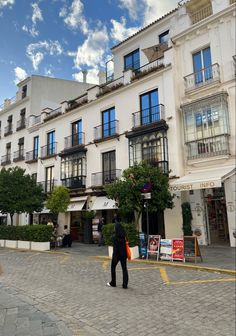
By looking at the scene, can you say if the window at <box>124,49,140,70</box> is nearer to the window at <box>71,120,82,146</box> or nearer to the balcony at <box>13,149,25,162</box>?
the window at <box>71,120,82,146</box>

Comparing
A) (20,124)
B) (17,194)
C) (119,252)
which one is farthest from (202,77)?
(20,124)

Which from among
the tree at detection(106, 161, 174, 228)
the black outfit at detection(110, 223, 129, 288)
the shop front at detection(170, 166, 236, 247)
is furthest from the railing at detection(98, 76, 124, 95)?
the black outfit at detection(110, 223, 129, 288)

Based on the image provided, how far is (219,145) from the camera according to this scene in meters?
15.4

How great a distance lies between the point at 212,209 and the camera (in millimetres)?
16438

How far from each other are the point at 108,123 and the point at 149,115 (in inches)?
152

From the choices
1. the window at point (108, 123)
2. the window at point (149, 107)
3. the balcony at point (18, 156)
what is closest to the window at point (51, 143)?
the balcony at point (18, 156)

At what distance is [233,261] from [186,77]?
11.2 m

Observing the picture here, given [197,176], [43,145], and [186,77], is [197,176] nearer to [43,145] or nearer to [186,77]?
[186,77]

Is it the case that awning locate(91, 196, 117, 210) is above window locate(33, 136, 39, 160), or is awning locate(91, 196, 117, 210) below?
below

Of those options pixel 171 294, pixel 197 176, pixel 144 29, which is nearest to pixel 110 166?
pixel 197 176

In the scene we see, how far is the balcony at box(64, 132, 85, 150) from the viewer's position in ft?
76.2

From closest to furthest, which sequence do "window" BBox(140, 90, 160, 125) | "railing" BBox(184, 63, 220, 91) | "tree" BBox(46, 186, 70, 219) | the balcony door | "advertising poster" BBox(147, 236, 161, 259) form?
1. "advertising poster" BBox(147, 236, 161, 259)
2. "railing" BBox(184, 63, 220, 91)
3. "tree" BBox(46, 186, 70, 219)
4. "window" BBox(140, 90, 160, 125)
5. the balcony door

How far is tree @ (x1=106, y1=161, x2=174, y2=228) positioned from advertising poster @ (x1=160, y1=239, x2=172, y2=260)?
2639mm

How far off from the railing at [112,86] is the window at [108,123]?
148 cm
